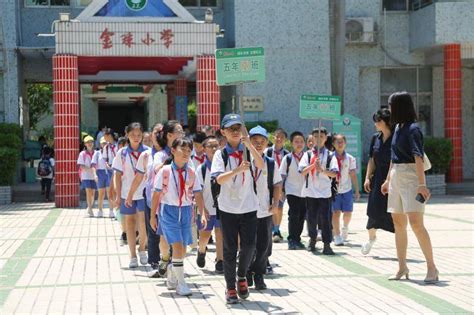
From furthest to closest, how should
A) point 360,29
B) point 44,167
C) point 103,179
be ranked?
1. point 360,29
2. point 44,167
3. point 103,179

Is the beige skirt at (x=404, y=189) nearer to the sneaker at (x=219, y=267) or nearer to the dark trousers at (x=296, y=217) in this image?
the sneaker at (x=219, y=267)

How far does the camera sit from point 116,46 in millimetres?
19500

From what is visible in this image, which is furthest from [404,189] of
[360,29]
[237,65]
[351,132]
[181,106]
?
[181,106]

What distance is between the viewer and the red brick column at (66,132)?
19641 mm

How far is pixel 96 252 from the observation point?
11.9m

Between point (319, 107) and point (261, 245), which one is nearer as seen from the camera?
point (261, 245)

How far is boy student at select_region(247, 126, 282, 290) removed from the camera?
8466mm

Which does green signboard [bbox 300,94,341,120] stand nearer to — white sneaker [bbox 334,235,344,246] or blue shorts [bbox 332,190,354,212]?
blue shorts [bbox 332,190,354,212]

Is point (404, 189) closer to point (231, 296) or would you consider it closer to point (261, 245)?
point (261, 245)

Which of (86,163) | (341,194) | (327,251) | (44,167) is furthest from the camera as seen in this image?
(44,167)

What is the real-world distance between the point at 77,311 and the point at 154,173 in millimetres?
2013

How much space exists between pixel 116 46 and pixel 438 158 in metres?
9.26

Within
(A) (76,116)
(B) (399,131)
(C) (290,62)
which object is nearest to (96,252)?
(B) (399,131)

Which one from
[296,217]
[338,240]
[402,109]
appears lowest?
[338,240]
